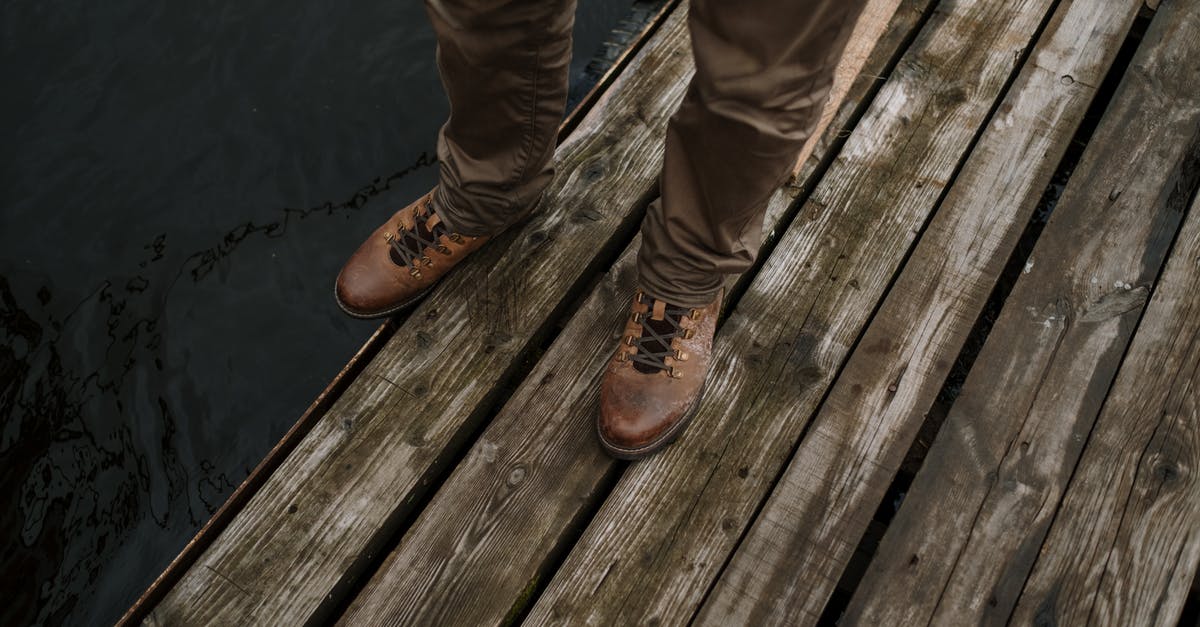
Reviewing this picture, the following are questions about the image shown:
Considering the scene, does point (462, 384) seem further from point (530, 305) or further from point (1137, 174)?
point (1137, 174)

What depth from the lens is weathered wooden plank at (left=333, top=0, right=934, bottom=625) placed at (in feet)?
5.47

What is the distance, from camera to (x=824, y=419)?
1839 mm

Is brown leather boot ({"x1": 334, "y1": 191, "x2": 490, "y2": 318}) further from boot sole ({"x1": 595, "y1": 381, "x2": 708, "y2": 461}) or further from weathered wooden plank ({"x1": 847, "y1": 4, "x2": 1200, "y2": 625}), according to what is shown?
weathered wooden plank ({"x1": 847, "y1": 4, "x2": 1200, "y2": 625})

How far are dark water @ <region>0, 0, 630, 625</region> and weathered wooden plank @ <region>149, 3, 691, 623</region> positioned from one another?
0.60 metres

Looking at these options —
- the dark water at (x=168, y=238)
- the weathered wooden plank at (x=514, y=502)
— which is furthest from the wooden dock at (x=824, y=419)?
the dark water at (x=168, y=238)

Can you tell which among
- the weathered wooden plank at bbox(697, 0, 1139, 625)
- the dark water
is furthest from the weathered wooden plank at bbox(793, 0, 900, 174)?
the dark water

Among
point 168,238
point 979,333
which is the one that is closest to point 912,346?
point 979,333

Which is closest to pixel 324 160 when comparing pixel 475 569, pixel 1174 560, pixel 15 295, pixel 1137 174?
pixel 15 295

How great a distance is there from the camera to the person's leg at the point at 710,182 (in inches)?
52.6

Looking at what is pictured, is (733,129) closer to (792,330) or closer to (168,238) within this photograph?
(792,330)

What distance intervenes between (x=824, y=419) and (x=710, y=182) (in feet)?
1.91

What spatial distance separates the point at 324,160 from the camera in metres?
2.79

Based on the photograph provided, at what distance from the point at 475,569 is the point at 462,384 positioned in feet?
1.24

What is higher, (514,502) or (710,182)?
(710,182)
